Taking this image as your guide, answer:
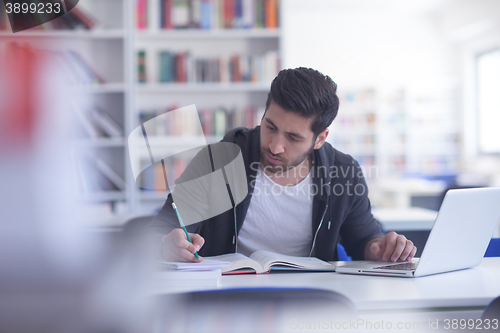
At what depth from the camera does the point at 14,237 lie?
14.2 inches

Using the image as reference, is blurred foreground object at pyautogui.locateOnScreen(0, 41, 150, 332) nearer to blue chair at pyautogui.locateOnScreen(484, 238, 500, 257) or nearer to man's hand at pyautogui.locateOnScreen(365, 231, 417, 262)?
man's hand at pyautogui.locateOnScreen(365, 231, 417, 262)

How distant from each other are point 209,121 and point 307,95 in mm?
2046

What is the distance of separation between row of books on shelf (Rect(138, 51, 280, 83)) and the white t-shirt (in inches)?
76.3

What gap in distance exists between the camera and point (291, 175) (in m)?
1.68

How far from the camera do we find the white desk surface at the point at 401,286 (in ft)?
2.87

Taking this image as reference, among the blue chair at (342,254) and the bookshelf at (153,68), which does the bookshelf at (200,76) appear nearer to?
the bookshelf at (153,68)

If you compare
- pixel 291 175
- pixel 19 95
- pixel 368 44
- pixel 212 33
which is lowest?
pixel 291 175

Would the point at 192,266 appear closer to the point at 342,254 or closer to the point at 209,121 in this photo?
the point at 342,254

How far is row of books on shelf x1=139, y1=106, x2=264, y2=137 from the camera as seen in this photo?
3455 mm


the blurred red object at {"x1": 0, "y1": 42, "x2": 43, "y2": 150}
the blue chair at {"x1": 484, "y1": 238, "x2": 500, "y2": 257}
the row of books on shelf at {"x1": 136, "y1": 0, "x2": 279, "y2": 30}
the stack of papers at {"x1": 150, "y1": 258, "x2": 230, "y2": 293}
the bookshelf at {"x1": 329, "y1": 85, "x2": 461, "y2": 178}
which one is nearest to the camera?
the blurred red object at {"x1": 0, "y1": 42, "x2": 43, "y2": 150}

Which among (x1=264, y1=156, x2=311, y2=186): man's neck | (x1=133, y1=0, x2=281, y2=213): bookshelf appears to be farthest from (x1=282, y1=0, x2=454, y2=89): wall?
(x1=264, y1=156, x2=311, y2=186): man's neck

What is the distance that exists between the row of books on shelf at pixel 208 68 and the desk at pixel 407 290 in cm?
249

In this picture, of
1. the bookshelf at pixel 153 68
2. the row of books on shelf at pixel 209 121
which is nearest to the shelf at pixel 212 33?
the bookshelf at pixel 153 68

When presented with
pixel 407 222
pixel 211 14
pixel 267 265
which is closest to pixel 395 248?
pixel 267 265
